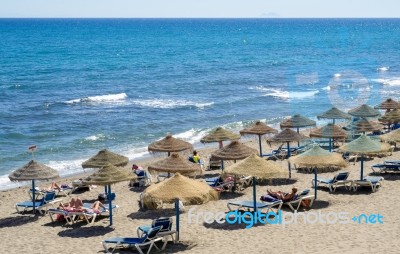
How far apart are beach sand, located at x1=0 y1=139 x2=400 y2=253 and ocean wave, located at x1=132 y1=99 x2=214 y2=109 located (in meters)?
23.4

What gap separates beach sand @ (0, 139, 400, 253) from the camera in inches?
531

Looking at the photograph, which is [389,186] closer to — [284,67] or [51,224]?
[51,224]

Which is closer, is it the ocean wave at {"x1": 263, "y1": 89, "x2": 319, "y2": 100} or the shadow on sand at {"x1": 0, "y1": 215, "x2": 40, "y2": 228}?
the shadow on sand at {"x1": 0, "y1": 215, "x2": 40, "y2": 228}

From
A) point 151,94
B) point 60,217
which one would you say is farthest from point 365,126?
point 151,94

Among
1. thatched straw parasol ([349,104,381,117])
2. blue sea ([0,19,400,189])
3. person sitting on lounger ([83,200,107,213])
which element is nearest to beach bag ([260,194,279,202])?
person sitting on lounger ([83,200,107,213])

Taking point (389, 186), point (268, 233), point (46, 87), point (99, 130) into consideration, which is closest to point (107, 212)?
point (268, 233)

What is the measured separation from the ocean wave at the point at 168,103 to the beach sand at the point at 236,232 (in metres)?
23.4

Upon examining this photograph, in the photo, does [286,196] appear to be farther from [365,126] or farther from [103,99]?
[103,99]

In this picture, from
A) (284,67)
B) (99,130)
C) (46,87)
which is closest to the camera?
(99,130)

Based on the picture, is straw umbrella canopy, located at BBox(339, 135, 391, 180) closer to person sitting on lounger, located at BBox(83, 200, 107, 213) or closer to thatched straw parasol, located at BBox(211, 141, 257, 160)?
thatched straw parasol, located at BBox(211, 141, 257, 160)

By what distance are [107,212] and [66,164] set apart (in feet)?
32.5

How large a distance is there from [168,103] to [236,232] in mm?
28932

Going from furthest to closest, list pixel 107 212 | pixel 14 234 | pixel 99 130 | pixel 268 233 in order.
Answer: pixel 99 130, pixel 107 212, pixel 14 234, pixel 268 233

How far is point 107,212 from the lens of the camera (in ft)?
55.0
